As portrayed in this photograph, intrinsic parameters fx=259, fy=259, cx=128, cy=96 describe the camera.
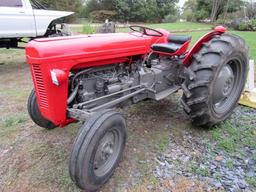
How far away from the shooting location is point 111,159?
91.5 inches

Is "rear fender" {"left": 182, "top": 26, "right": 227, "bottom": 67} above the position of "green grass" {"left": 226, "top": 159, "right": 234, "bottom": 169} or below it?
above

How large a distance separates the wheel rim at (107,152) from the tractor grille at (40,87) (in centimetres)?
65

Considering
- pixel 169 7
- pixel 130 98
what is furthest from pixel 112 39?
pixel 169 7

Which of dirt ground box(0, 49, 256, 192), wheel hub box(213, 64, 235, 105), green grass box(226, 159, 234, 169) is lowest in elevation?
dirt ground box(0, 49, 256, 192)

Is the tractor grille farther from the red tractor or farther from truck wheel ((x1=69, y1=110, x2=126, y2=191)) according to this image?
truck wheel ((x1=69, y1=110, x2=126, y2=191))

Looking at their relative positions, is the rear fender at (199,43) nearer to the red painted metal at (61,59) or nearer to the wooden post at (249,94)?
the red painted metal at (61,59)

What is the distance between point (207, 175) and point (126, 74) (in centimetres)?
133

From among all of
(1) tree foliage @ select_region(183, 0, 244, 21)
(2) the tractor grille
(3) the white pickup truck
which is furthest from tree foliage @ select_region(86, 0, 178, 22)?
(2) the tractor grille

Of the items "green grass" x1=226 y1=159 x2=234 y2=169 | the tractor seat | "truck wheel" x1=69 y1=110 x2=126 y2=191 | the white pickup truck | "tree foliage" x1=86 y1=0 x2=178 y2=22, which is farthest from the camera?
"tree foliage" x1=86 y1=0 x2=178 y2=22

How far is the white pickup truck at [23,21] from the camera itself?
18.9ft

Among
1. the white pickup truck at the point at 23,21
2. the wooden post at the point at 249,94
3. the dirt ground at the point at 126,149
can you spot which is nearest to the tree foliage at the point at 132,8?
the white pickup truck at the point at 23,21

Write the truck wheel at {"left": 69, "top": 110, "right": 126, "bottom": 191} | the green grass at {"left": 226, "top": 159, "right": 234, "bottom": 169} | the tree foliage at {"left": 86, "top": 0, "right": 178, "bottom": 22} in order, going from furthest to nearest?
the tree foliage at {"left": 86, "top": 0, "right": 178, "bottom": 22} < the green grass at {"left": 226, "top": 159, "right": 234, "bottom": 169} < the truck wheel at {"left": 69, "top": 110, "right": 126, "bottom": 191}

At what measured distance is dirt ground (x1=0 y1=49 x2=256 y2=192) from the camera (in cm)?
227

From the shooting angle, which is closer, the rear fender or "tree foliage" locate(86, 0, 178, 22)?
the rear fender
